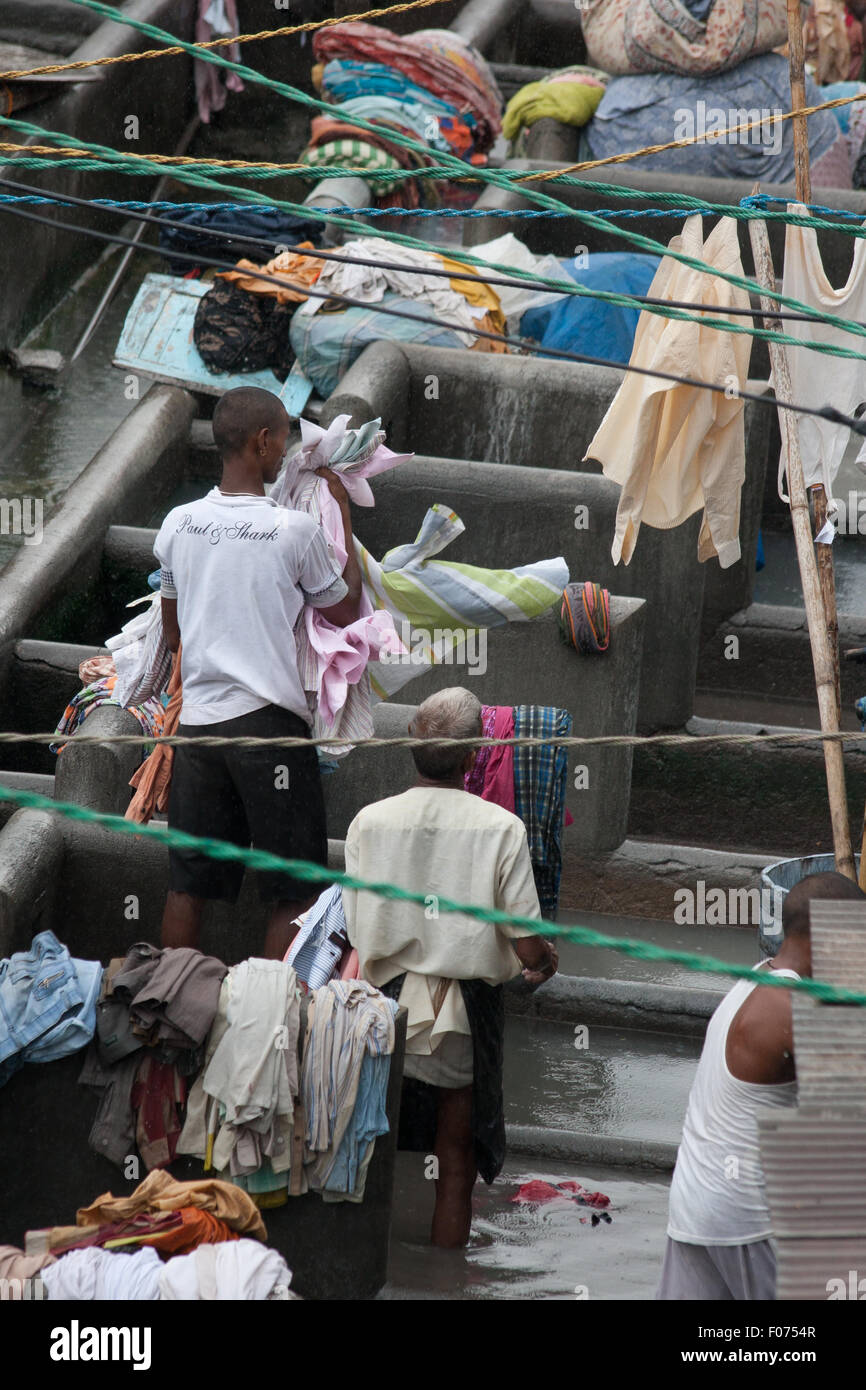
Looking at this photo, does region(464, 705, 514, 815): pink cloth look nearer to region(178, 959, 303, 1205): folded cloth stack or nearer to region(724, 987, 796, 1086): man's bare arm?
region(178, 959, 303, 1205): folded cloth stack

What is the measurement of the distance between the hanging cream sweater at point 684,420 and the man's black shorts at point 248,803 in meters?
2.03

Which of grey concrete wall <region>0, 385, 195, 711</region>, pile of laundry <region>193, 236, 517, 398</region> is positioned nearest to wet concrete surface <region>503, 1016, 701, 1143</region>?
grey concrete wall <region>0, 385, 195, 711</region>

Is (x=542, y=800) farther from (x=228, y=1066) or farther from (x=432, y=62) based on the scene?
(x=432, y=62)

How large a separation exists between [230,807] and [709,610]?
3.80m

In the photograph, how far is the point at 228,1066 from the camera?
4512mm

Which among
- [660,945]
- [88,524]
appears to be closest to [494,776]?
[660,945]

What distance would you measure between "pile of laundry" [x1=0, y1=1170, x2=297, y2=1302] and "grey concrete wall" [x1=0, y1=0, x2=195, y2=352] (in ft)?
23.8

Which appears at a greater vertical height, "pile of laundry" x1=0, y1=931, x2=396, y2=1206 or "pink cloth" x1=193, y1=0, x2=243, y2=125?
"pink cloth" x1=193, y1=0, x2=243, y2=125

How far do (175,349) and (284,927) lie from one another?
16.3ft

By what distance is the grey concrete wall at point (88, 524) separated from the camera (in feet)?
23.7

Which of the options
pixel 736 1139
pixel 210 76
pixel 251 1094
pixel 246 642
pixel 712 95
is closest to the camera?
pixel 736 1139

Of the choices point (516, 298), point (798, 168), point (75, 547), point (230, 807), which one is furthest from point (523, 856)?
point (516, 298)

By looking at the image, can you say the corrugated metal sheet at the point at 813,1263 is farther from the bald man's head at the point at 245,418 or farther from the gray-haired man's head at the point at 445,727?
the bald man's head at the point at 245,418

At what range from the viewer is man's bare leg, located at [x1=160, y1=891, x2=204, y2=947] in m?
5.27
